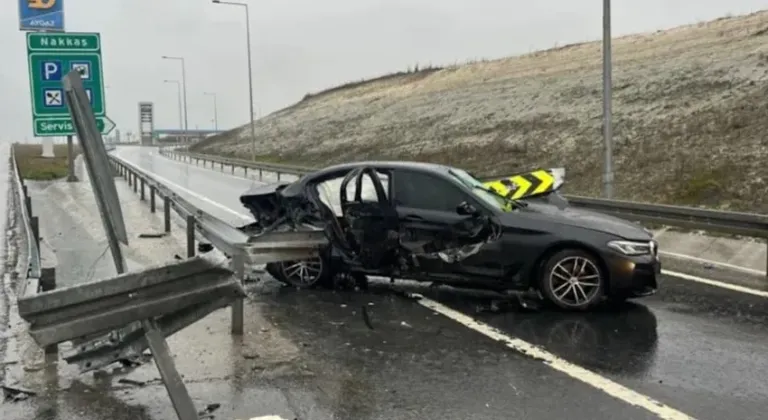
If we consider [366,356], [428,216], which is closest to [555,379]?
[366,356]

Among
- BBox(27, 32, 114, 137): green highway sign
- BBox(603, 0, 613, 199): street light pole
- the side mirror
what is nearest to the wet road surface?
the side mirror

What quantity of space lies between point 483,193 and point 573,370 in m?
3.03

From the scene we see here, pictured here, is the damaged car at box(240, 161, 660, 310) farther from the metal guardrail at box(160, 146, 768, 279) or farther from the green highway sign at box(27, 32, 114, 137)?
the green highway sign at box(27, 32, 114, 137)

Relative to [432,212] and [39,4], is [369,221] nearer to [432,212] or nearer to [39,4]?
[432,212]

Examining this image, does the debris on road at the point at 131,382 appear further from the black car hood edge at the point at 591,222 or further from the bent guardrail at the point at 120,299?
the black car hood edge at the point at 591,222

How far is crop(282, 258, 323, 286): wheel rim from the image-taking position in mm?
8742

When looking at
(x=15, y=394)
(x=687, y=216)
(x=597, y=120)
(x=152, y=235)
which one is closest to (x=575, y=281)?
(x=687, y=216)

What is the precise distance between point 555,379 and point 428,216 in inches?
118

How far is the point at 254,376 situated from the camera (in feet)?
18.3

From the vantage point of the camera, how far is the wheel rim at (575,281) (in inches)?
292

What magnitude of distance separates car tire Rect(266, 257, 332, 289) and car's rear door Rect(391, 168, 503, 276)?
1.18m

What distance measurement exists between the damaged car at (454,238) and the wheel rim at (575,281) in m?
0.01

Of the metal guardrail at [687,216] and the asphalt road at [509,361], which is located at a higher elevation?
the metal guardrail at [687,216]

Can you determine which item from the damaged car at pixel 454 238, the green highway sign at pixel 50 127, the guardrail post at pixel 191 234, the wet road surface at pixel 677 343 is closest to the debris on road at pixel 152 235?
the guardrail post at pixel 191 234
